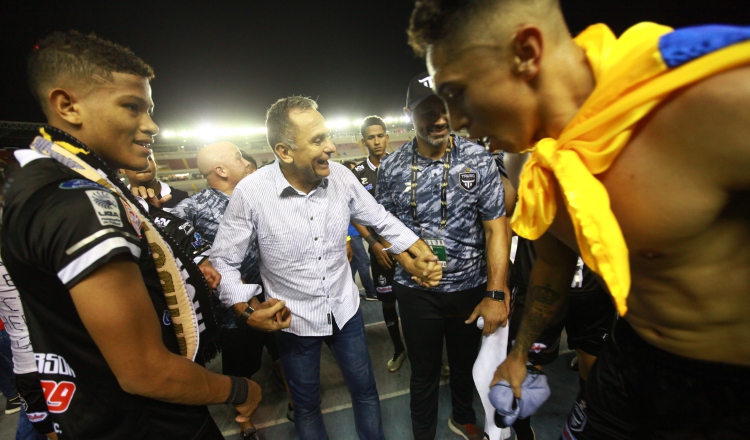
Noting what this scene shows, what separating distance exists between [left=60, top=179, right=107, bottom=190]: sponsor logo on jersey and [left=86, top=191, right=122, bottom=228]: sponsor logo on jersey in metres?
0.03

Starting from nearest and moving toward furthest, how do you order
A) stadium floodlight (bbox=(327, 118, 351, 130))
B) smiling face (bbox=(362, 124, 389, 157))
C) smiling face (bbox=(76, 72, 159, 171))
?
smiling face (bbox=(76, 72, 159, 171)) → smiling face (bbox=(362, 124, 389, 157)) → stadium floodlight (bbox=(327, 118, 351, 130))

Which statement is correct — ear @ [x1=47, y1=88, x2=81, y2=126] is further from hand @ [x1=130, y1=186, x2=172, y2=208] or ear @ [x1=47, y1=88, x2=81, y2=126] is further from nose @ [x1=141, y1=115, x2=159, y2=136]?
hand @ [x1=130, y1=186, x2=172, y2=208]

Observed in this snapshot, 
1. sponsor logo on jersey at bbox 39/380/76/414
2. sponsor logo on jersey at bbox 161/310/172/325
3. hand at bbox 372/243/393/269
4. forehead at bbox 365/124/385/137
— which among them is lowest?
hand at bbox 372/243/393/269

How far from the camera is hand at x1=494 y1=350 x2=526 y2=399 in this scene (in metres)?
1.46

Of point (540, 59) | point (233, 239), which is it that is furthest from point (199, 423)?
point (540, 59)

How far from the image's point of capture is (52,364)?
999 millimetres

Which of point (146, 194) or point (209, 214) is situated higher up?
point (146, 194)

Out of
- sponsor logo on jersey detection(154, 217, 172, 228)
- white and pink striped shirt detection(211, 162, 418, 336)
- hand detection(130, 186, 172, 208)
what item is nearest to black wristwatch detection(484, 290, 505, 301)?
white and pink striped shirt detection(211, 162, 418, 336)

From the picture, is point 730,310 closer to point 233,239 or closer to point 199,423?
point 199,423

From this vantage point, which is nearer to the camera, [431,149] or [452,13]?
[452,13]

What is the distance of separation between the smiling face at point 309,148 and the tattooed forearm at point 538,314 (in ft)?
4.74

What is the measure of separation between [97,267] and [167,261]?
14.4 inches

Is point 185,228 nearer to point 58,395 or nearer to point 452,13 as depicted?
point 58,395

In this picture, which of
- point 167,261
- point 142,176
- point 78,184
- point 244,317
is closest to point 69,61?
point 78,184
